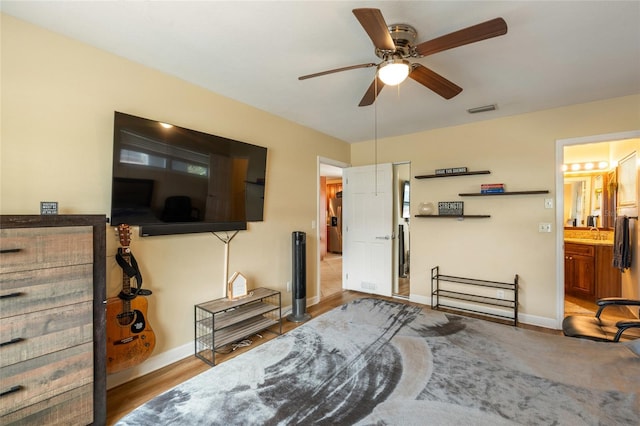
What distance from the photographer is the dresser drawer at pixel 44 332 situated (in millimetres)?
1365

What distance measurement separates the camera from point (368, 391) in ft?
3.70

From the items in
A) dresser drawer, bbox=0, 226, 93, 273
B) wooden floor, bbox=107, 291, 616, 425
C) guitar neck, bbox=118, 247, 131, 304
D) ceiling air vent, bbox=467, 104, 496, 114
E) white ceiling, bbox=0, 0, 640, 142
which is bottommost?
wooden floor, bbox=107, 291, 616, 425

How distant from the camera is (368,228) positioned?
4480mm

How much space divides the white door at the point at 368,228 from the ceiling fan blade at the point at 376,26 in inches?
111

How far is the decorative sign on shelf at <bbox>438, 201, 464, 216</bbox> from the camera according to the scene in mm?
3729

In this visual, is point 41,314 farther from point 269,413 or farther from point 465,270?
point 465,270

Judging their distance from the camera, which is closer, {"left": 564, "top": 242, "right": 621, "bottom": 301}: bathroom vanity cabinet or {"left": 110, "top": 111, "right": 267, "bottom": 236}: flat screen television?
{"left": 110, "top": 111, "right": 267, "bottom": 236}: flat screen television

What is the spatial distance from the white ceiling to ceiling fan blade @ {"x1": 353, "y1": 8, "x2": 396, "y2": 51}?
0.24m

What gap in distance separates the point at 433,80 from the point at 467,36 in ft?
1.72

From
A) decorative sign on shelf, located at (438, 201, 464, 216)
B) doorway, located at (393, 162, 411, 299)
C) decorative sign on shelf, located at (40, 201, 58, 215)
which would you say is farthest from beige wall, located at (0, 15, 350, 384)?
decorative sign on shelf, located at (438, 201, 464, 216)

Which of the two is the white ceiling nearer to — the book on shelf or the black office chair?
the book on shelf

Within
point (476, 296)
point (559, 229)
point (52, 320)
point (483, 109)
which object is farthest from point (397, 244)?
point (52, 320)

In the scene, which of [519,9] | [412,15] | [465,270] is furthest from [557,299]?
[412,15]

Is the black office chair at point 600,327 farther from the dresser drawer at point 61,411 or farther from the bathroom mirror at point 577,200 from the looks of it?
the dresser drawer at point 61,411
